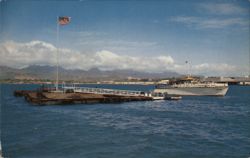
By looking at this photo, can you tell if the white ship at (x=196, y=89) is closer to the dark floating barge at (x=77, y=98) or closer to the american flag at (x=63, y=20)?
the dark floating barge at (x=77, y=98)

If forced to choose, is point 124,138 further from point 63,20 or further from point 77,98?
point 77,98

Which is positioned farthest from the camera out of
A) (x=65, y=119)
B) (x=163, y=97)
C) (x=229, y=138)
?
(x=163, y=97)

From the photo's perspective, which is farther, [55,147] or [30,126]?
[30,126]

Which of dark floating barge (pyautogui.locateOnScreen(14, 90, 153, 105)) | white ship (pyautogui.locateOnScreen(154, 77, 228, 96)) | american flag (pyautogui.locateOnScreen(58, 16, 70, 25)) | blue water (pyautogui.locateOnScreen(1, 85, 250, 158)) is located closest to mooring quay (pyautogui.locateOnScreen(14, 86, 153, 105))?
dark floating barge (pyautogui.locateOnScreen(14, 90, 153, 105))

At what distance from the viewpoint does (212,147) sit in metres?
15.4

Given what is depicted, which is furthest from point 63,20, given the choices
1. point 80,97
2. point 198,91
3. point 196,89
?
point 198,91

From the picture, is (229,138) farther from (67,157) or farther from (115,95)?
(115,95)

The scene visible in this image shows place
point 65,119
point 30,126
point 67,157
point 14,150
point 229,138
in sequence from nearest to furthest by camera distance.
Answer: point 67,157 → point 14,150 → point 229,138 → point 30,126 → point 65,119

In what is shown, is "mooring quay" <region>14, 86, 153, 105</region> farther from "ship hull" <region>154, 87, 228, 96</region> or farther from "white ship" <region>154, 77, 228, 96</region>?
"ship hull" <region>154, 87, 228, 96</region>

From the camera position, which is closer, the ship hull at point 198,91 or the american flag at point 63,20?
the american flag at point 63,20

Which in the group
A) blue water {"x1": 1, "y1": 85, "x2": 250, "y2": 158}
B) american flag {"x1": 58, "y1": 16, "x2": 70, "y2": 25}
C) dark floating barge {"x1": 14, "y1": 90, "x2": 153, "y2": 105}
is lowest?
blue water {"x1": 1, "y1": 85, "x2": 250, "y2": 158}

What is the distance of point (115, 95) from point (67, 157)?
27.4m

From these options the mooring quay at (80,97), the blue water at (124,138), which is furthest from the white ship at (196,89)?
the blue water at (124,138)

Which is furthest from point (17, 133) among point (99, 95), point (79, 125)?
point (99, 95)
